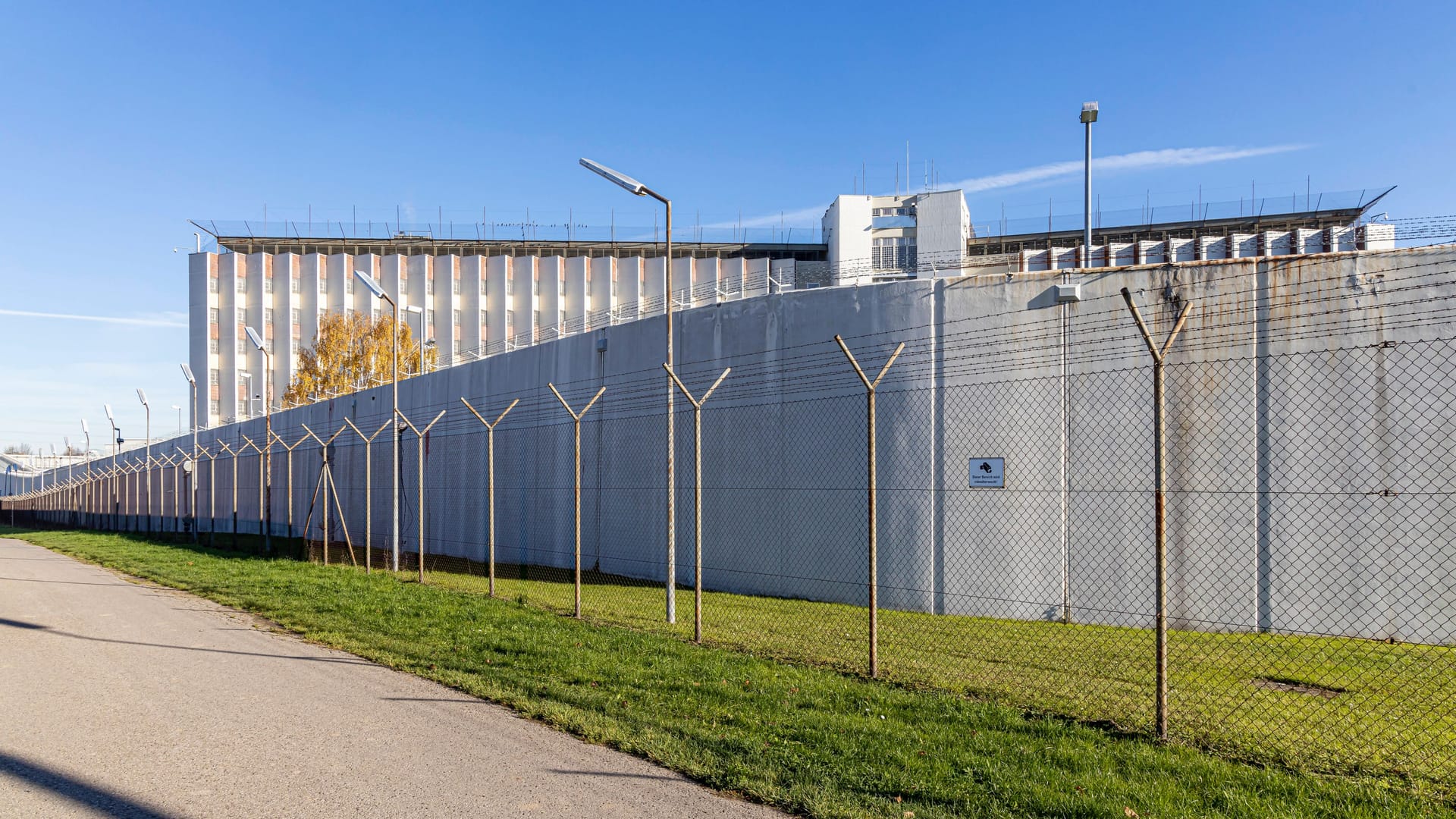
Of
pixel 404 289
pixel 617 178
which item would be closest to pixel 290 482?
pixel 617 178

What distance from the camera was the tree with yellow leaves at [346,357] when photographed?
6119cm

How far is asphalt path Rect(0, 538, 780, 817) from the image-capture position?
5.55 m

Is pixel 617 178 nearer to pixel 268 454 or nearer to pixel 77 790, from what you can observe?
pixel 77 790

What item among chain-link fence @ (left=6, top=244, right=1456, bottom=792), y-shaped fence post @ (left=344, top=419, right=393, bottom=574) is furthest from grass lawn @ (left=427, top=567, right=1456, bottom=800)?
y-shaped fence post @ (left=344, top=419, right=393, bottom=574)

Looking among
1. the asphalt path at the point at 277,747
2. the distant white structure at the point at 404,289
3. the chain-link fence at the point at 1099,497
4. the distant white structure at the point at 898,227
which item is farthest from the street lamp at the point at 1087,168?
the distant white structure at the point at 404,289

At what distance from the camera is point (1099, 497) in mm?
14562

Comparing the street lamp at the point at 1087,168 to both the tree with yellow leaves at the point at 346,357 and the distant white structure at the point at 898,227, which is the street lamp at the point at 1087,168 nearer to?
the distant white structure at the point at 898,227

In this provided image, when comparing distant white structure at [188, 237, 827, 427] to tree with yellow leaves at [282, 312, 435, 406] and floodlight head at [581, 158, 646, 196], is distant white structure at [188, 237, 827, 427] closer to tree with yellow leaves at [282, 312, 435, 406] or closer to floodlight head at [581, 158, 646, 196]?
tree with yellow leaves at [282, 312, 435, 406]

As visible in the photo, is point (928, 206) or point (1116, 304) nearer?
point (1116, 304)

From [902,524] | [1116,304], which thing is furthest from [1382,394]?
[902,524]

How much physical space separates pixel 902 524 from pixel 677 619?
15.0ft

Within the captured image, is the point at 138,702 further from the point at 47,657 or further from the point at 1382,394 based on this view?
the point at 1382,394

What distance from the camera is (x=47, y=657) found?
417 inches

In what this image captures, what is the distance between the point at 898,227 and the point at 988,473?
42.7 metres
